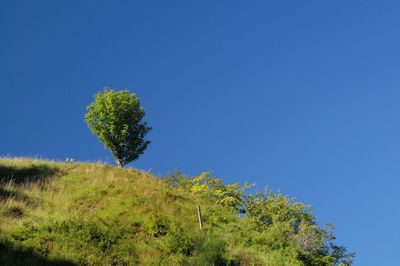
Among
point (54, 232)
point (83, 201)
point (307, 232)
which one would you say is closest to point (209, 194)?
point (307, 232)

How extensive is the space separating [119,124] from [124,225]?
23415 mm

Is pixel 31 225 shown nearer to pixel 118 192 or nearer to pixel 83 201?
pixel 83 201

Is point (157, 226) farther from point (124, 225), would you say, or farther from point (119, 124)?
point (119, 124)

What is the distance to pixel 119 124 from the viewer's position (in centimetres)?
4791

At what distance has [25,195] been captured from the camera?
28297mm

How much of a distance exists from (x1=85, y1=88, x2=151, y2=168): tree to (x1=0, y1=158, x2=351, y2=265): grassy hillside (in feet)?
30.7

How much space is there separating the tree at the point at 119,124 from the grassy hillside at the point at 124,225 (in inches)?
368

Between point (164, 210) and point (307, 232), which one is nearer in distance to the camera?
point (164, 210)

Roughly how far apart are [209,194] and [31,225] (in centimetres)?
1723

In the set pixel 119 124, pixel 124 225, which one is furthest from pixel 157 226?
pixel 119 124

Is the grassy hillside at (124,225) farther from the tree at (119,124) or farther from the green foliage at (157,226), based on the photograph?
the tree at (119,124)

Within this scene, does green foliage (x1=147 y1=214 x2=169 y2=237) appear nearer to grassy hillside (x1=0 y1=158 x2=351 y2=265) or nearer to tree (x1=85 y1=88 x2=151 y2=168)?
grassy hillside (x1=0 y1=158 x2=351 y2=265)

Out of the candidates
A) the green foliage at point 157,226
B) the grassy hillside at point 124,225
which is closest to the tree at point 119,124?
the grassy hillside at point 124,225

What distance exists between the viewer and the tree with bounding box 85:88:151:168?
47.4 m
